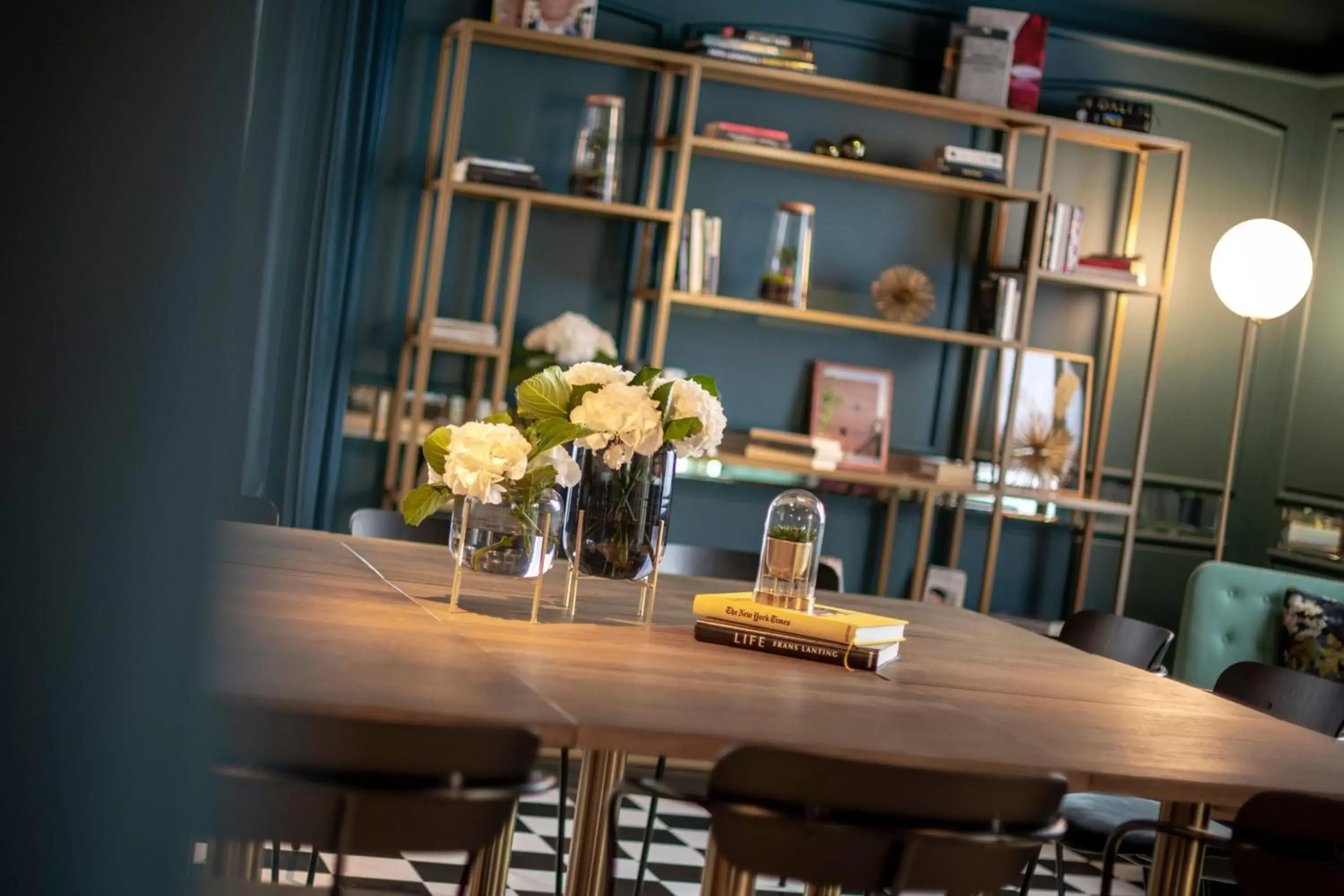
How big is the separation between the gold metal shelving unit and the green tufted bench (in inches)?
33.9

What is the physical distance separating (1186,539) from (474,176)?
10.8 feet

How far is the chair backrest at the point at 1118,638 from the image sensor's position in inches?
139

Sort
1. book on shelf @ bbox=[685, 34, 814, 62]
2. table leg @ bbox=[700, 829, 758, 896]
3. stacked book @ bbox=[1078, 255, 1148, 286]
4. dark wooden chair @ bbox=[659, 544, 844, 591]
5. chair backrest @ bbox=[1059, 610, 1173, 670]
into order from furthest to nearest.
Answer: stacked book @ bbox=[1078, 255, 1148, 286], book on shelf @ bbox=[685, 34, 814, 62], dark wooden chair @ bbox=[659, 544, 844, 591], chair backrest @ bbox=[1059, 610, 1173, 670], table leg @ bbox=[700, 829, 758, 896]

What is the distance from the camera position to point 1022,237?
596 centimetres

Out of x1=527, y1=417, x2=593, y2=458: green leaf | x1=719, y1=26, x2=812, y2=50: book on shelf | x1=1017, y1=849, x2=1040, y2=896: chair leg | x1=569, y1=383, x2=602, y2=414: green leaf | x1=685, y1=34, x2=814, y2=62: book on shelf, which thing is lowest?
x1=1017, y1=849, x2=1040, y2=896: chair leg

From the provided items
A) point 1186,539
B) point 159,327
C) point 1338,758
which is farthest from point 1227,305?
point 159,327

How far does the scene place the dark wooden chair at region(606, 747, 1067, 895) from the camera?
176 cm

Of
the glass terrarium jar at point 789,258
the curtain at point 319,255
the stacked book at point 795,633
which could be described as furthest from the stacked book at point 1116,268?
the stacked book at point 795,633

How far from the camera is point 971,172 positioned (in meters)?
5.57

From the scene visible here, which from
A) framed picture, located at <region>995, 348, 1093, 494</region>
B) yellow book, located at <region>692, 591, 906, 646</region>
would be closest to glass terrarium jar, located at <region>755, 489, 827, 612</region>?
yellow book, located at <region>692, 591, 906, 646</region>

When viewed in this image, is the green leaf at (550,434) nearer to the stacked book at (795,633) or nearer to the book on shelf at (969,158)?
the stacked book at (795,633)

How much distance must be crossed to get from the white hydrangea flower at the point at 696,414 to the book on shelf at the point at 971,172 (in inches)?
129

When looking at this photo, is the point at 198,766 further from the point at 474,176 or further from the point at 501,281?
the point at 501,281

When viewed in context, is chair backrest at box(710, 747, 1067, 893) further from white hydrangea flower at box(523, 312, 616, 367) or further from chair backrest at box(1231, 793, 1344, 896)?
white hydrangea flower at box(523, 312, 616, 367)
